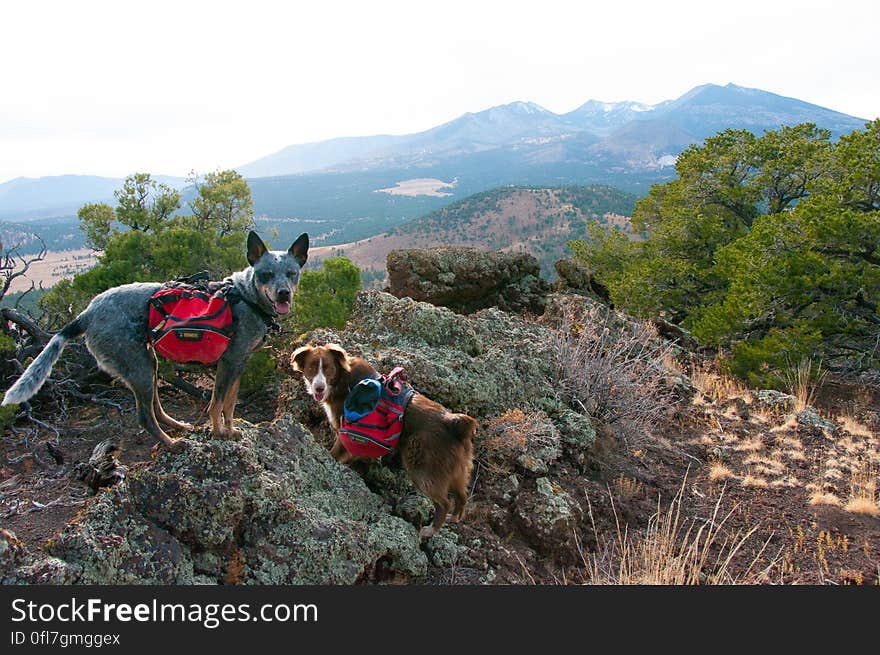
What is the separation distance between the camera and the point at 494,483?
478 cm

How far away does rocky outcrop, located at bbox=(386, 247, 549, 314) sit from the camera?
30.0 ft

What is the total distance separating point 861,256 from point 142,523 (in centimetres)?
1320

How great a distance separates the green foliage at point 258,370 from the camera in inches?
302

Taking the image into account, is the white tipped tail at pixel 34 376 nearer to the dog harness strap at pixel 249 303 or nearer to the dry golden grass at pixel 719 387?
the dog harness strap at pixel 249 303

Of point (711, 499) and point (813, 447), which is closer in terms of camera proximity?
point (711, 499)

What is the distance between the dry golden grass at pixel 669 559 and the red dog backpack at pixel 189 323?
9.91ft

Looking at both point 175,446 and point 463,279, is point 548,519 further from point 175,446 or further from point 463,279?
point 463,279

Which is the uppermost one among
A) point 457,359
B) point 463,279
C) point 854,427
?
point 463,279

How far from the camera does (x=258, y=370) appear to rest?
7723 mm

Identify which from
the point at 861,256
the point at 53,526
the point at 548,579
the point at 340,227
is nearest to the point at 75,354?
the point at 53,526

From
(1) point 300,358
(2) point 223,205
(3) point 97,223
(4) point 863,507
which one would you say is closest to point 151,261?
(1) point 300,358

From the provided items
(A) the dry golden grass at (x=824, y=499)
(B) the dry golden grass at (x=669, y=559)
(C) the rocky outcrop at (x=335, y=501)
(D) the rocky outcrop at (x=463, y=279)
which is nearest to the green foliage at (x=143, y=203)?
(D) the rocky outcrop at (x=463, y=279)

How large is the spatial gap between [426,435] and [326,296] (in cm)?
514

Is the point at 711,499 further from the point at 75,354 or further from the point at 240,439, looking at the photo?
the point at 75,354
